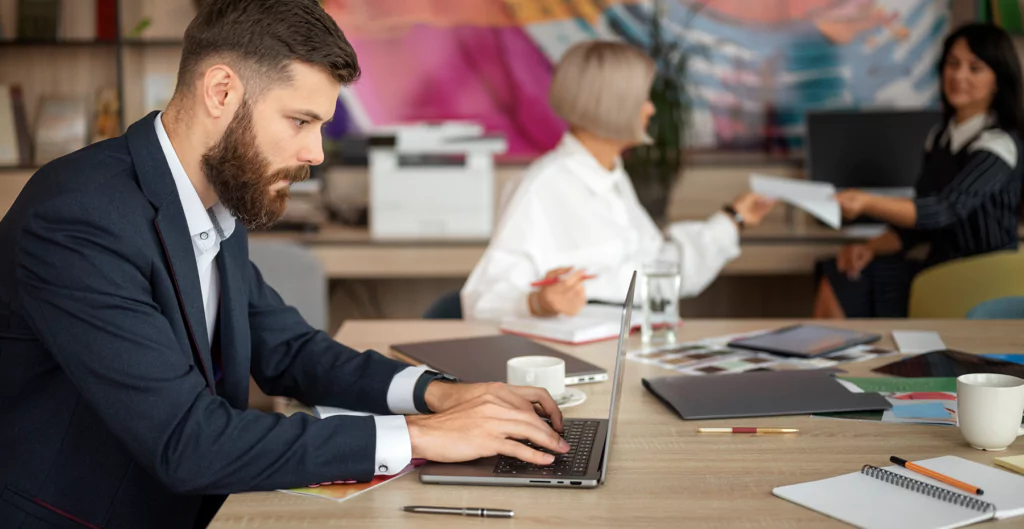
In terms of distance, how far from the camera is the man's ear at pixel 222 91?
1.41 m

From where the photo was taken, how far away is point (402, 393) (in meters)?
1.60

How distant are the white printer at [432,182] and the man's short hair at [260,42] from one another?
2.52 m

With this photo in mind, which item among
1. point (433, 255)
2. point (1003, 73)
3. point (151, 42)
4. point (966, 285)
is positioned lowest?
point (433, 255)

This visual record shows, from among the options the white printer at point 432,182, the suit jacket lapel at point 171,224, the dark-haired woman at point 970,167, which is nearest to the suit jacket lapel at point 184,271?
the suit jacket lapel at point 171,224

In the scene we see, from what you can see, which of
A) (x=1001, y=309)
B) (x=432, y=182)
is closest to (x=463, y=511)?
(x=1001, y=309)

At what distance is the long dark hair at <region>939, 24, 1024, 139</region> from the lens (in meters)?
3.41

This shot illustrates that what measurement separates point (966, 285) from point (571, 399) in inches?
60.1

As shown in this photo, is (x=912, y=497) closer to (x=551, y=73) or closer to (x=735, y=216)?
(x=735, y=216)

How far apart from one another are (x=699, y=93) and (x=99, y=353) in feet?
11.7

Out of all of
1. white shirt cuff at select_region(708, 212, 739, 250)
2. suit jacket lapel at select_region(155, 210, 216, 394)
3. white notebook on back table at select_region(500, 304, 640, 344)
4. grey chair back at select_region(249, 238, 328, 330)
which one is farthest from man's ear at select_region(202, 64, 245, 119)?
white shirt cuff at select_region(708, 212, 739, 250)

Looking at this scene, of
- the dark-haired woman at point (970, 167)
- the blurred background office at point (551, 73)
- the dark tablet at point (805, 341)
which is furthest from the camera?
the blurred background office at point (551, 73)

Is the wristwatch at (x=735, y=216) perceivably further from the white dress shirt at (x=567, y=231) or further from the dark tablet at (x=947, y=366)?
the dark tablet at (x=947, y=366)

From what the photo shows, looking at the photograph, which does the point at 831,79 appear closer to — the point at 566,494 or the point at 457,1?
the point at 457,1

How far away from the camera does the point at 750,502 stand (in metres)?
1.20
